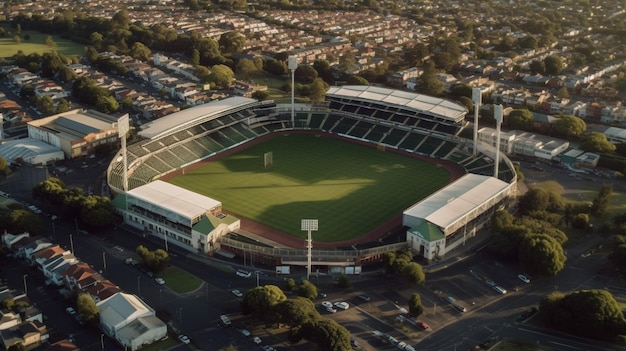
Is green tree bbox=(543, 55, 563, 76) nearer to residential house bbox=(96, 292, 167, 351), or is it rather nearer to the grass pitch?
the grass pitch


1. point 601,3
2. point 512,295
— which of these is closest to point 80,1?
point 601,3

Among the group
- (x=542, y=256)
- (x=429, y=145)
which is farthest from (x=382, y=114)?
(x=542, y=256)

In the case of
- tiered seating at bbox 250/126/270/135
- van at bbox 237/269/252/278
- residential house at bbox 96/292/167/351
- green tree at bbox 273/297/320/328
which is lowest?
van at bbox 237/269/252/278

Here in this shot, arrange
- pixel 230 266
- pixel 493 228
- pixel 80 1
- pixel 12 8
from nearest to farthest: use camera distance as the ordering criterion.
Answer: pixel 230 266 < pixel 493 228 < pixel 12 8 < pixel 80 1

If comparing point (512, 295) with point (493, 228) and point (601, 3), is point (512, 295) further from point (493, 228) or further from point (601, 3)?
point (601, 3)

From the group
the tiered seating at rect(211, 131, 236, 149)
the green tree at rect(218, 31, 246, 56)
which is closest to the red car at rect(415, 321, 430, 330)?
the tiered seating at rect(211, 131, 236, 149)

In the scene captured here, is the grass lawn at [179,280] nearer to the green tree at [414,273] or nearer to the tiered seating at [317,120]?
the green tree at [414,273]

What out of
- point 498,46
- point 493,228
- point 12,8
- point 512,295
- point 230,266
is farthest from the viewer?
point 12,8

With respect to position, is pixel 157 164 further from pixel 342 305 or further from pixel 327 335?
pixel 327 335
